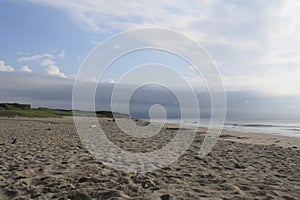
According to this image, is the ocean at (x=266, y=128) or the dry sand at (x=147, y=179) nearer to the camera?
the dry sand at (x=147, y=179)

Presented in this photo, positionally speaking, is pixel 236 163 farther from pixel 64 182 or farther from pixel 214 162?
pixel 64 182

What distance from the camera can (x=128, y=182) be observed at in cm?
676

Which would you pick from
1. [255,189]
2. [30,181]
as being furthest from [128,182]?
[255,189]

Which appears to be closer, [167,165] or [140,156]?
[167,165]

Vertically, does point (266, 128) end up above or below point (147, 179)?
above

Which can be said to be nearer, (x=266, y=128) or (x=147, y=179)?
(x=147, y=179)

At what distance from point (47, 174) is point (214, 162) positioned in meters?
4.78

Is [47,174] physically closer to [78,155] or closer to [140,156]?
[78,155]

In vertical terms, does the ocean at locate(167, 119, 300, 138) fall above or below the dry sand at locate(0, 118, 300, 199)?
above

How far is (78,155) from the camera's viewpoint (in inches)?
414

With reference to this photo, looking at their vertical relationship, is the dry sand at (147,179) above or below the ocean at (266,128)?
below

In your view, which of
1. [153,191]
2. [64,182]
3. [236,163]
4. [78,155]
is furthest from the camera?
[78,155]

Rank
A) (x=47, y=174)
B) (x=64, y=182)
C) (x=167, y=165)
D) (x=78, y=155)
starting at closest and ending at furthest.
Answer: (x=64, y=182) → (x=47, y=174) → (x=167, y=165) → (x=78, y=155)

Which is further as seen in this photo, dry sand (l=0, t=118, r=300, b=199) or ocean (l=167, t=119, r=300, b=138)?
ocean (l=167, t=119, r=300, b=138)
